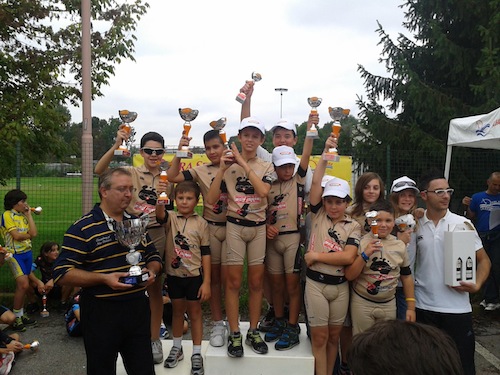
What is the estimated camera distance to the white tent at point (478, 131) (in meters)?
5.27

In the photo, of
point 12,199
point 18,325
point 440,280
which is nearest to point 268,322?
point 440,280

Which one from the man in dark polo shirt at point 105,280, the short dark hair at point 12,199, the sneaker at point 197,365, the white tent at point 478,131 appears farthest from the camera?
the short dark hair at point 12,199

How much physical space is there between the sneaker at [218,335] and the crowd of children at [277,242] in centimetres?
1

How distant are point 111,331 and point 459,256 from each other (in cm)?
256

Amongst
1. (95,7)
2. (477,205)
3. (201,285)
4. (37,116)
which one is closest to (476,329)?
(477,205)

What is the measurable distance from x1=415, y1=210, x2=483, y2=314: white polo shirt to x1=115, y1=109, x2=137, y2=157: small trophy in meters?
2.56

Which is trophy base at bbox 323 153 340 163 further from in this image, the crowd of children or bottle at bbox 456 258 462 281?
bottle at bbox 456 258 462 281

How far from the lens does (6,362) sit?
433 cm

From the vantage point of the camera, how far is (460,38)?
886cm

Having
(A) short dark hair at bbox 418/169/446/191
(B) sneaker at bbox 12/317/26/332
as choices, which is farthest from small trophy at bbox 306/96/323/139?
(B) sneaker at bbox 12/317/26/332

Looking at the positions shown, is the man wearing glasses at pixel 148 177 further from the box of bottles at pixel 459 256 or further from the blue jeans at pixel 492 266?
the blue jeans at pixel 492 266

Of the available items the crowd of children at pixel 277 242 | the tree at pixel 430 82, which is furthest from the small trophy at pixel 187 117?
the tree at pixel 430 82

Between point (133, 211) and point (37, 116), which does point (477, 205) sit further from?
point (37, 116)

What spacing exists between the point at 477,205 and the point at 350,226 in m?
3.76
